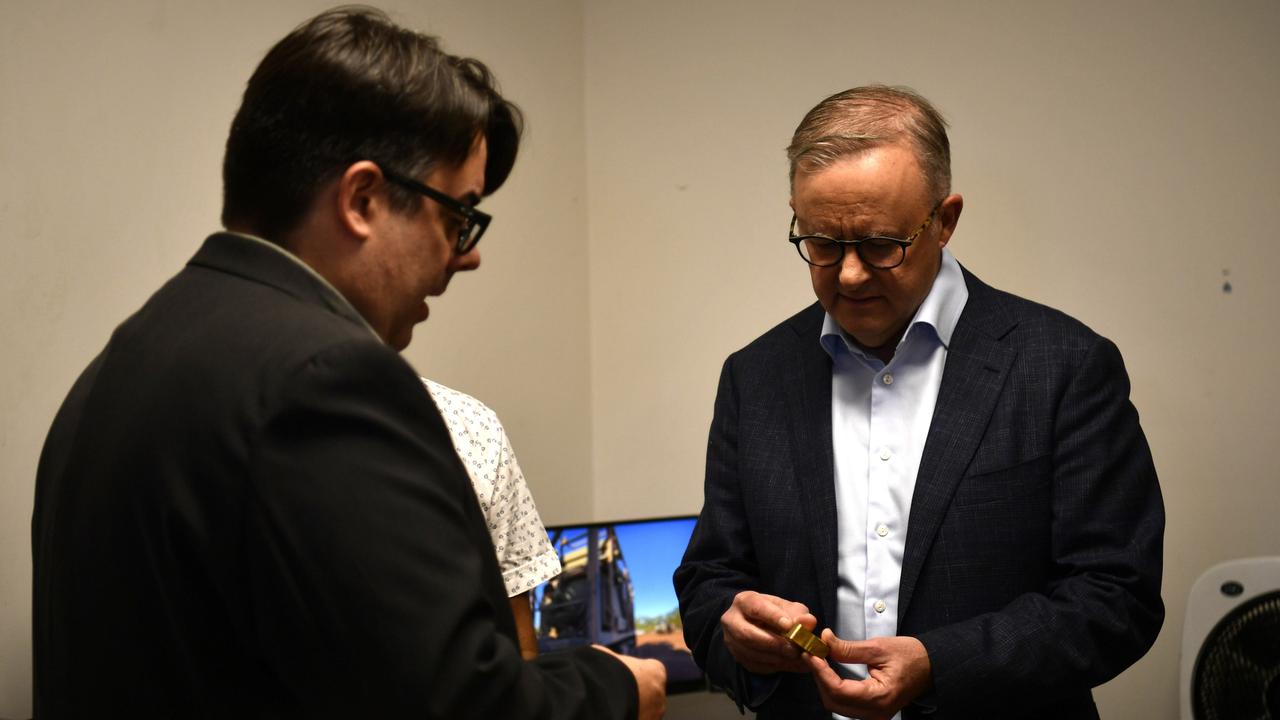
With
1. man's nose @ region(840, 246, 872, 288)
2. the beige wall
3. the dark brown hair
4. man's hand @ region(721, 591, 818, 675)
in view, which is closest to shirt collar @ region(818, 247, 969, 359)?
man's nose @ region(840, 246, 872, 288)

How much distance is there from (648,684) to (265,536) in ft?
1.31

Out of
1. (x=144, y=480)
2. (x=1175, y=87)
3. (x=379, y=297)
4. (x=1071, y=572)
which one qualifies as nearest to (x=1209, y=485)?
(x=1175, y=87)

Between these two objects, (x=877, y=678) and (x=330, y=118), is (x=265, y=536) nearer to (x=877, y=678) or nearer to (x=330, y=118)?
(x=330, y=118)

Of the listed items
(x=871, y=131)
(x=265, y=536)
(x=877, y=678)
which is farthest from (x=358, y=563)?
(x=871, y=131)

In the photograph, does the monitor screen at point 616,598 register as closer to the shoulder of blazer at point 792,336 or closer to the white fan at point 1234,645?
the shoulder of blazer at point 792,336

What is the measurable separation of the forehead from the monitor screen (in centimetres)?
114

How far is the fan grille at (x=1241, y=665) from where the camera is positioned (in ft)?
6.25

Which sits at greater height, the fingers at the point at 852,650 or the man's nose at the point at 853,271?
the man's nose at the point at 853,271

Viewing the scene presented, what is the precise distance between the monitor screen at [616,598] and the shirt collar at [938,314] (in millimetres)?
939

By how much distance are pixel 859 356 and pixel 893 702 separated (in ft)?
1.65

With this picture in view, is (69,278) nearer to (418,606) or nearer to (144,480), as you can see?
(144,480)

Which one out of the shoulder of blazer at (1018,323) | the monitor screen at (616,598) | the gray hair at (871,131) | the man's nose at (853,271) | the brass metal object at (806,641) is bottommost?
the monitor screen at (616,598)

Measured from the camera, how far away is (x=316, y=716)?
79 cm

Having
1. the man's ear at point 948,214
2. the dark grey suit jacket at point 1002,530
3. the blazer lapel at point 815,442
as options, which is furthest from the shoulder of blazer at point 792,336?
the man's ear at point 948,214
